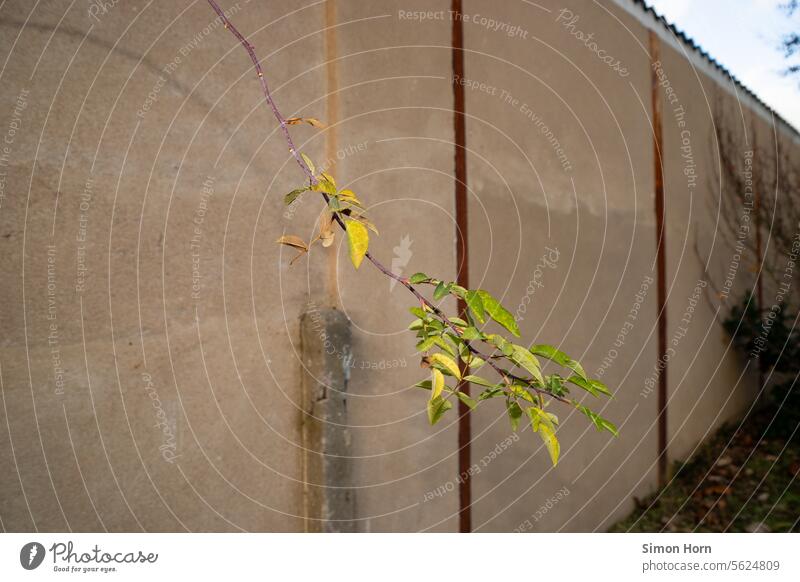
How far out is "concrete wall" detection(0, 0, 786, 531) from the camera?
1.46 m

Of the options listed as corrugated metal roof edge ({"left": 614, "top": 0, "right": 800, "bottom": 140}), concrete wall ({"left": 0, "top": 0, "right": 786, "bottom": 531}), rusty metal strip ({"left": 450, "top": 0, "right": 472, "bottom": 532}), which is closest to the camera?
concrete wall ({"left": 0, "top": 0, "right": 786, "bottom": 531})

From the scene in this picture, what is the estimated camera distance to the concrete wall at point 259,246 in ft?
4.79

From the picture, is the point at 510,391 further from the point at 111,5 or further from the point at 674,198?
the point at 674,198

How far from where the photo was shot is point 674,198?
4066 mm

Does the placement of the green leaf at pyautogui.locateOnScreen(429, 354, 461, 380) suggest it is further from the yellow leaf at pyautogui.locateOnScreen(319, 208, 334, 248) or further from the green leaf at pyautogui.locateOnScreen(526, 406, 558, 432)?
the yellow leaf at pyautogui.locateOnScreen(319, 208, 334, 248)

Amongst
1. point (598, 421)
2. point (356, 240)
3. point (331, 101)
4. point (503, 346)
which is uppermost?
point (331, 101)

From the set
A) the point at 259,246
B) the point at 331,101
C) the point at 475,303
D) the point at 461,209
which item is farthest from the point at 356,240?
the point at 461,209

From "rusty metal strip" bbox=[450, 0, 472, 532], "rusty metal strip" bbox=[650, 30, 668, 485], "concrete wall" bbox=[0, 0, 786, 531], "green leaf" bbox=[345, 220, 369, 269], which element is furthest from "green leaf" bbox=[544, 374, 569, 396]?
"rusty metal strip" bbox=[650, 30, 668, 485]

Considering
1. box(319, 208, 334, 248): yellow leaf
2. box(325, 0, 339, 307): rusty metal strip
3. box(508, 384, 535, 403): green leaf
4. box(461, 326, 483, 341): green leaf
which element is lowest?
box(508, 384, 535, 403): green leaf
